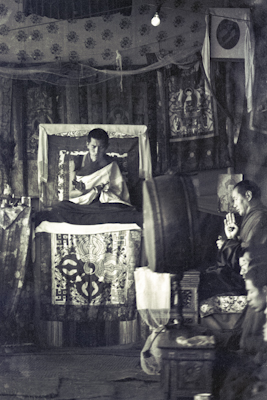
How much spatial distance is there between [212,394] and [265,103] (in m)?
2.42

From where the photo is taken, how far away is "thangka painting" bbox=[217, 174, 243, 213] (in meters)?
3.55

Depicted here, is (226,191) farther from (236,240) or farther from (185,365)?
(185,365)

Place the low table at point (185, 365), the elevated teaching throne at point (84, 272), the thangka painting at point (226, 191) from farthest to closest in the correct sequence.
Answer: the thangka painting at point (226, 191) → the elevated teaching throne at point (84, 272) → the low table at point (185, 365)

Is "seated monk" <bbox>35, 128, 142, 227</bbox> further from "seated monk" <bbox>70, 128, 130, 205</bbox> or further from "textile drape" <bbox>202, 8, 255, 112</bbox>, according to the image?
"textile drape" <bbox>202, 8, 255, 112</bbox>

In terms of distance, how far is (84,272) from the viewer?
3.45m

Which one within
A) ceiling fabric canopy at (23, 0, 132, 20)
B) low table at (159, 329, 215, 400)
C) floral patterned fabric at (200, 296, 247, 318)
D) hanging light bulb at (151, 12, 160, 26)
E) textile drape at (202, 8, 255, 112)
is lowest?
low table at (159, 329, 215, 400)

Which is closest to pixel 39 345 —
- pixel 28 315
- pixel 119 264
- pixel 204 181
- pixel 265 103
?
pixel 28 315

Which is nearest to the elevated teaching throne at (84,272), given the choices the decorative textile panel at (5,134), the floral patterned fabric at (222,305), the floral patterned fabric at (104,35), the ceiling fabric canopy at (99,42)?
the decorative textile panel at (5,134)

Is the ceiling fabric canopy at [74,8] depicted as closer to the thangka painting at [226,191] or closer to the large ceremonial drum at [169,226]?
the large ceremonial drum at [169,226]

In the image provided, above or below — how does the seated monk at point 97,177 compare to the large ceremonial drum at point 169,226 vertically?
above

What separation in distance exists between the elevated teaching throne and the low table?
13.4 inches

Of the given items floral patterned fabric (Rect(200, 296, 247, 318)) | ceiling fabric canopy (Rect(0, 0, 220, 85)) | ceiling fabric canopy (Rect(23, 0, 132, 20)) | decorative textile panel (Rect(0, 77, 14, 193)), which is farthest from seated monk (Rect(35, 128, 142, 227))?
ceiling fabric canopy (Rect(23, 0, 132, 20))

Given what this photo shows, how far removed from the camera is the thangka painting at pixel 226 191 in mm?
3547

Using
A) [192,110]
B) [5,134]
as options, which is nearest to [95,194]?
[5,134]
